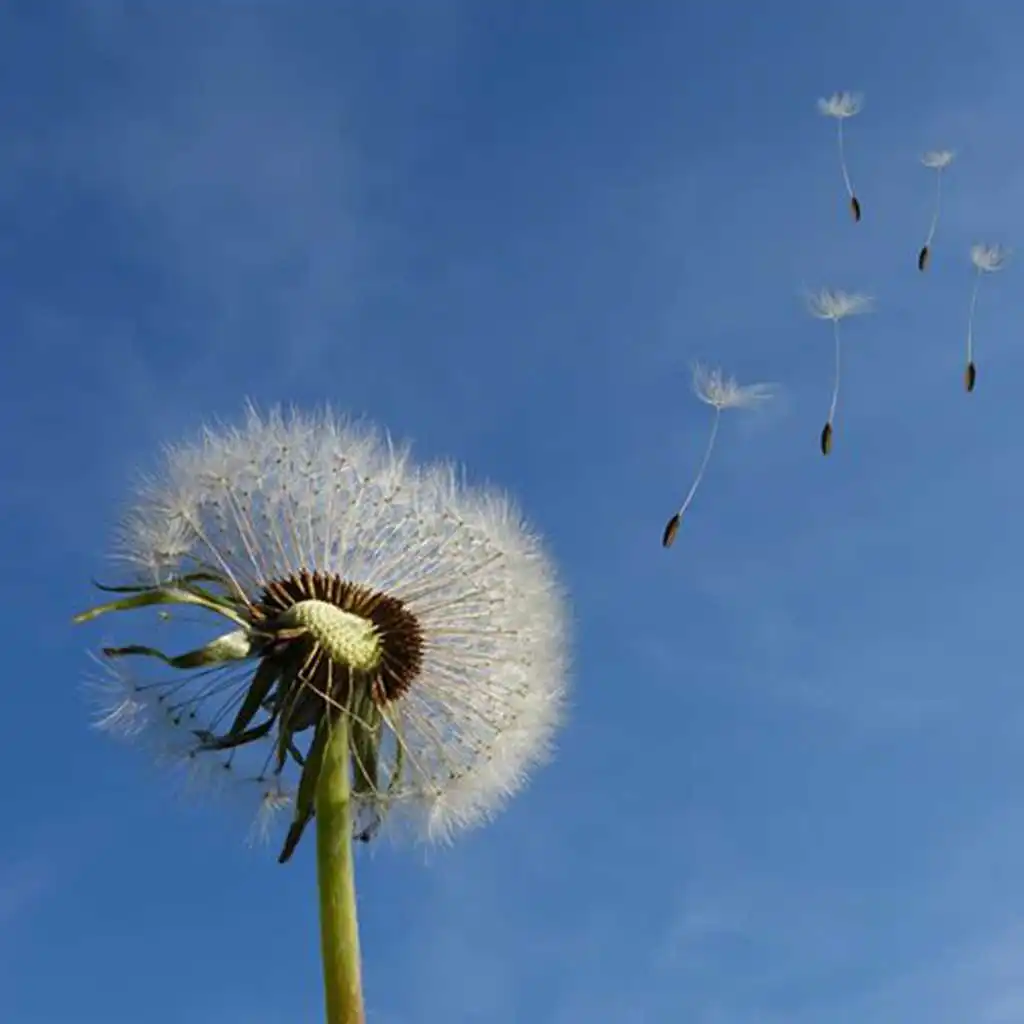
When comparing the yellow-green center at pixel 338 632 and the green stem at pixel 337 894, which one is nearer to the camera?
the green stem at pixel 337 894

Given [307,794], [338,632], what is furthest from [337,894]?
[338,632]

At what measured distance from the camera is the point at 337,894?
27.8ft

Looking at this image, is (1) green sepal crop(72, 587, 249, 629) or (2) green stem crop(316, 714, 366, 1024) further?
(1) green sepal crop(72, 587, 249, 629)

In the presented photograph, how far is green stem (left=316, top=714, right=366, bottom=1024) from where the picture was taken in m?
8.07

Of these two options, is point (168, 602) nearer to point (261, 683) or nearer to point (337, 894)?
point (261, 683)

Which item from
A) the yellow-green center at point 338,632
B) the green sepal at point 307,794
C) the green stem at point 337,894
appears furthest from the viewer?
the yellow-green center at point 338,632

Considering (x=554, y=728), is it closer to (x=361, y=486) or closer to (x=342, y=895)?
(x=361, y=486)

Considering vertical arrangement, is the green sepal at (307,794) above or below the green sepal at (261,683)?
below

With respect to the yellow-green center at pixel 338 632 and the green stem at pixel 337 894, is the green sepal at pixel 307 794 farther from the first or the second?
the yellow-green center at pixel 338 632

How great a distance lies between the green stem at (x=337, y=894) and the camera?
8.07m

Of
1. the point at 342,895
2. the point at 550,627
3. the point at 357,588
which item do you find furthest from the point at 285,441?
the point at 342,895

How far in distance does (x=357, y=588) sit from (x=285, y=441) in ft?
4.30

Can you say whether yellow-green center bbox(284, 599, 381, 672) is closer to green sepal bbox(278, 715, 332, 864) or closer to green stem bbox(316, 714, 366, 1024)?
green sepal bbox(278, 715, 332, 864)

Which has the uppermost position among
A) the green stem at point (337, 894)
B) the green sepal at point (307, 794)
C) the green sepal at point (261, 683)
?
the green sepal at point (261, 683)
